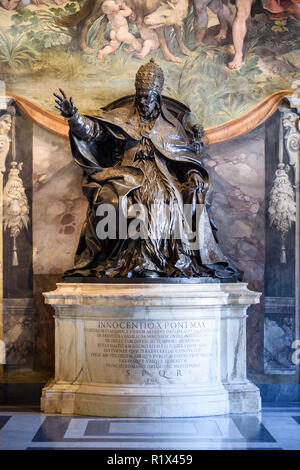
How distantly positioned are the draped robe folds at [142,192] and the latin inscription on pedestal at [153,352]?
55 cm

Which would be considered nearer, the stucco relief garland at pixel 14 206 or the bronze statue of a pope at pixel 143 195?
the bronze statue of a pope at pixel 143 195

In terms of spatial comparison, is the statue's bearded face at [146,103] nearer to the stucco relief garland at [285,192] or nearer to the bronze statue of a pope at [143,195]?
the bronze statue of a pope at [143,195]

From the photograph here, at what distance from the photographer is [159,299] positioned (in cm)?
695

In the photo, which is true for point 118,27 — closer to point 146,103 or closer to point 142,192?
point 146,103

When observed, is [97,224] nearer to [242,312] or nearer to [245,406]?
[242,312]

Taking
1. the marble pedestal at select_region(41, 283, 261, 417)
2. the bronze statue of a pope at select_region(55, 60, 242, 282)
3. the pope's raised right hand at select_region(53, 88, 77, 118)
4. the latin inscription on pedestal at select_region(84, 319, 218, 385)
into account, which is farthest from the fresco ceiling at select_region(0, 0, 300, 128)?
the latin inscription on pedestal at select_region(84, 319, 218, 385)

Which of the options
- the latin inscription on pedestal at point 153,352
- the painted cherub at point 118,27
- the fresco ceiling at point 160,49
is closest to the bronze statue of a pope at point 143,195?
the latin inscription on pedestal at point 153,352

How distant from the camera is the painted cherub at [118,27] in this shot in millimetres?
8703

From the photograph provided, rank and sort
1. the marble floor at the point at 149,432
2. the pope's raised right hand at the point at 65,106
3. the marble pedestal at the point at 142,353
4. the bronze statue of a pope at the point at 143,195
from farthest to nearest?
the bronze statue of a pope at the point at 143,195, the pope's raised right hand at the point at 65,106, the marble pedestal at the point at 142,353, the marble floor at the point at 149,432

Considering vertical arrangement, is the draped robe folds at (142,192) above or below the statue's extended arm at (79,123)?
below

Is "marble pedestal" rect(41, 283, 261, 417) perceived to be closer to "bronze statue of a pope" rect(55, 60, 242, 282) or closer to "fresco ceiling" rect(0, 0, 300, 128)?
"bronze statue of a pope" rect(55, 60, 242, 282)

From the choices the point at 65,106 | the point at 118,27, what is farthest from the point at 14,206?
the point at 118,27

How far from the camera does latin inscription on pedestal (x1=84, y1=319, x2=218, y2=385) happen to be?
698 centimetres

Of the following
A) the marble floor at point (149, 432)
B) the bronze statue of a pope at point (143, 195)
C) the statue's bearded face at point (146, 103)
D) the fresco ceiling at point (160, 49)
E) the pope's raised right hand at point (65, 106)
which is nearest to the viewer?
the marble floor at point (149, 432)
